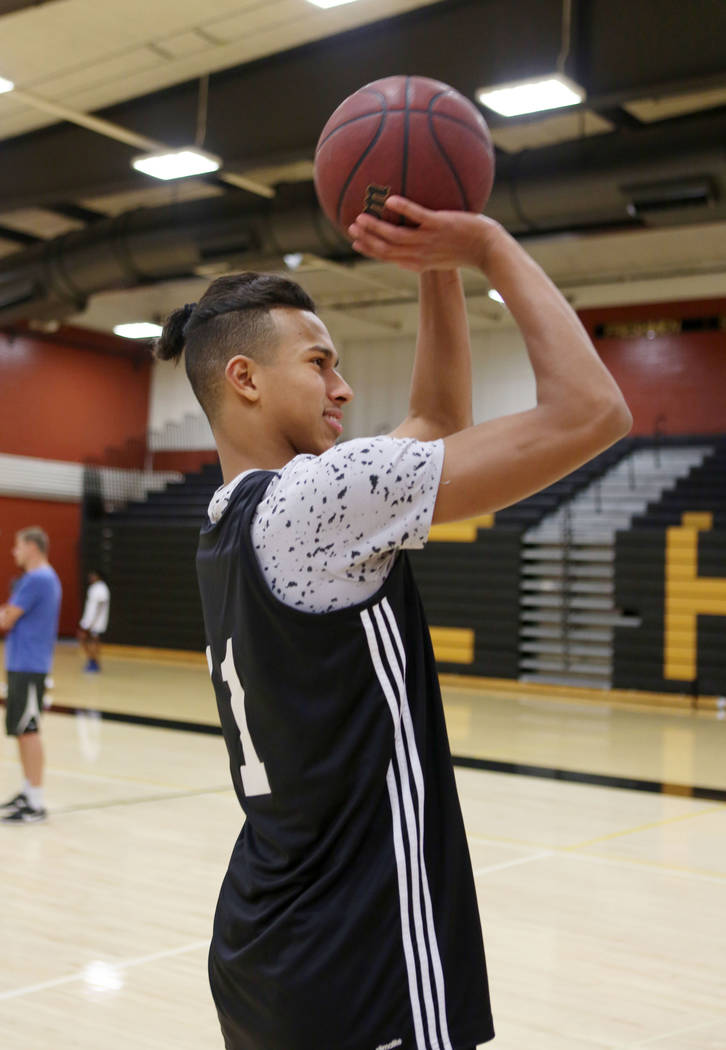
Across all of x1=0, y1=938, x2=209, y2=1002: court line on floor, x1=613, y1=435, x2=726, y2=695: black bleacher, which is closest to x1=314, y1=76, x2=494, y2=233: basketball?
x1=0, y1=938, x2=209, y2=1002: court line on floor

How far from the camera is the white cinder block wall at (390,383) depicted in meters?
19.2

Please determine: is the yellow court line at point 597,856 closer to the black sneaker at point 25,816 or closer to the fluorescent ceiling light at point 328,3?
the black sneaker at point 25,816

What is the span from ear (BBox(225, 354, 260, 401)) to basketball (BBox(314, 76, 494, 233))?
10.2 inches

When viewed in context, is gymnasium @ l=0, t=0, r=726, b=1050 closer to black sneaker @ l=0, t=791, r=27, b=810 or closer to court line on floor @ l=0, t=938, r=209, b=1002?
court line on floor @ l=0, t=938, r=209, b=1002

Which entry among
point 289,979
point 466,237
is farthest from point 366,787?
point 466,237

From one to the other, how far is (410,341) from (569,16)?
12456mm

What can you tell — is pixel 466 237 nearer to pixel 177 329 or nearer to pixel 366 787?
pixel 177 329

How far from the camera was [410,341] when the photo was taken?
2047 centimetres

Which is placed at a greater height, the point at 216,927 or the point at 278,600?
the point at 278,600

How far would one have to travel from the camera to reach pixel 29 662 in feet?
20.7

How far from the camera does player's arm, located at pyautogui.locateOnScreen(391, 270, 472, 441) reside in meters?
1.66

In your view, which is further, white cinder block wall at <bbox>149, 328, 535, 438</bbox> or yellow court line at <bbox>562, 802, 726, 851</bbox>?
white cinder block wall at <bbox>149, 328, 535, 438</bbox>


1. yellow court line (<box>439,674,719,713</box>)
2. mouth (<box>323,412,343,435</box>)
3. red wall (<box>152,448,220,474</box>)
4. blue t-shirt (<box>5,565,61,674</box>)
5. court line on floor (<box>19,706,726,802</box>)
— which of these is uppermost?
red wall (<box>152,448,220,474</box>)

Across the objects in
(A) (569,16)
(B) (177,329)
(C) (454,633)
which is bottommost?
(C) (454,633)
